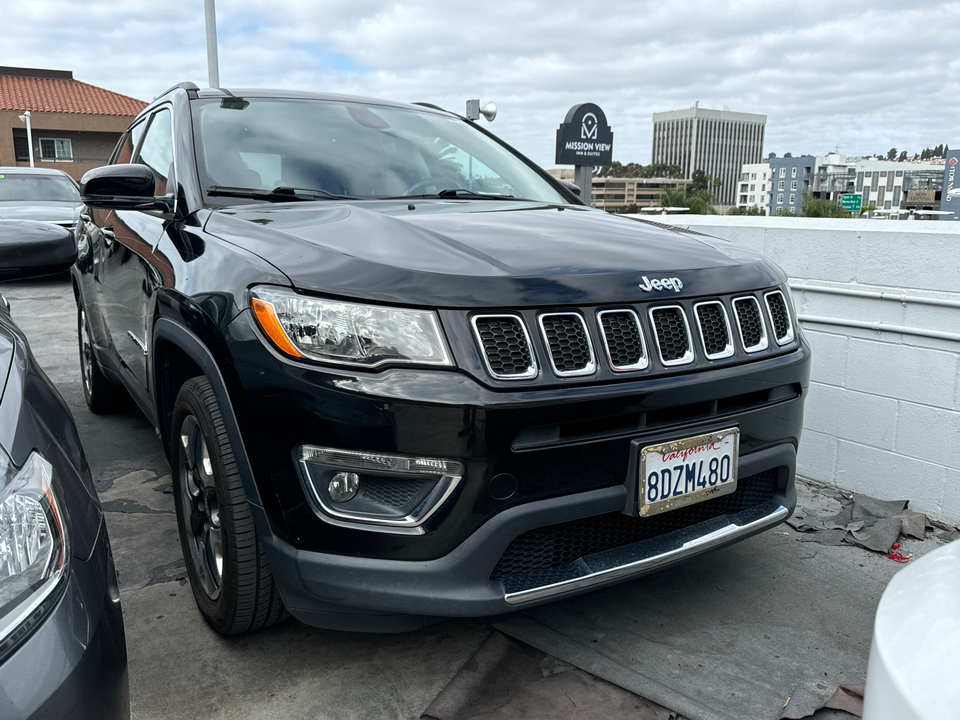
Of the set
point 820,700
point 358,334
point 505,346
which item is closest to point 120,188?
point 358,334

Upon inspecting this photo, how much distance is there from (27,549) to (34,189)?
524 inches

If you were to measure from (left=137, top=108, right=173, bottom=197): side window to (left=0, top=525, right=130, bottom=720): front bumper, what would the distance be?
1.88 m

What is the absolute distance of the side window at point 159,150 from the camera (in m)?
3.07

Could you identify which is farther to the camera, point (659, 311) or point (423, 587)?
point (659, 311)

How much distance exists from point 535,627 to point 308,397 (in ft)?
3.73

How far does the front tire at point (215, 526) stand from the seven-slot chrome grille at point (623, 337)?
2.52ft

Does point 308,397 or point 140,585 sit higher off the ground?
point 308,397

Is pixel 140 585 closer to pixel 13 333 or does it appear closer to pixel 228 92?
pixel 13 333

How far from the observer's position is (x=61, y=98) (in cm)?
4472

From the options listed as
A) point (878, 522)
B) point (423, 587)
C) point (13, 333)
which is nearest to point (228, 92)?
point (13, 333)

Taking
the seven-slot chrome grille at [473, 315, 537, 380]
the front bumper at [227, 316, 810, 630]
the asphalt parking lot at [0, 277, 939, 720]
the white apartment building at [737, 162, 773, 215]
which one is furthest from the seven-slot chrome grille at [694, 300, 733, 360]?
the white apartment building at [737, 162, 773, 215]

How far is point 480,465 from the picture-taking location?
6.14 feet

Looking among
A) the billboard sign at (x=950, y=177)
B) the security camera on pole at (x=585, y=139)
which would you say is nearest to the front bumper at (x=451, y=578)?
the security camera on pole at (x=585, y=139)

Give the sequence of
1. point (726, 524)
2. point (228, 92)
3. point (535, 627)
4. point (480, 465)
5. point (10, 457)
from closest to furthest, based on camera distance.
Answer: point (10, 457)
point (480, 465)
point (726, 524)
point (535, 627)
point (228, 92)
